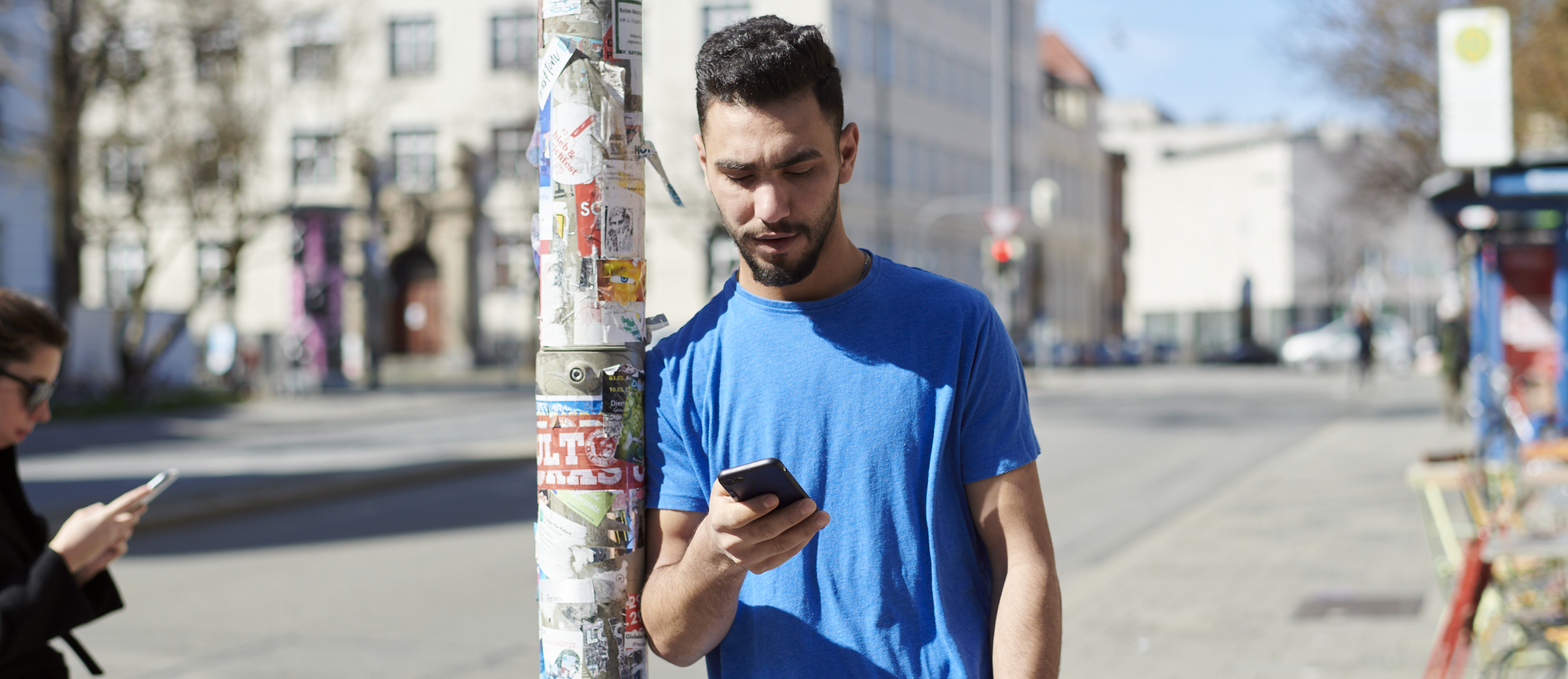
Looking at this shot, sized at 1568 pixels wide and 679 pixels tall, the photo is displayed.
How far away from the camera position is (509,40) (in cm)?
4425

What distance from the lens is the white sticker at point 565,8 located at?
2.17 metres

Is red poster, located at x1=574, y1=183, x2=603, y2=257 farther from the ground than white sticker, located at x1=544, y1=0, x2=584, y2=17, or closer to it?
closer to it

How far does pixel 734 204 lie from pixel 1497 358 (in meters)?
12.4

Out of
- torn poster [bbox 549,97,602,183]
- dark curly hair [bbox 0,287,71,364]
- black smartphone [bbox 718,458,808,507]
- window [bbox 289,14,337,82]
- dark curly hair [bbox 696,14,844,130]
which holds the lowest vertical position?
black smartphone [bbox 718,458,808,507]

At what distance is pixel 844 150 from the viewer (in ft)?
7.32

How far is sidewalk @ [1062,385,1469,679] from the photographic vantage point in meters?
6.46

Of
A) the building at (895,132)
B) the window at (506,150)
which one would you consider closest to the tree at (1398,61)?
the building at (895,132)

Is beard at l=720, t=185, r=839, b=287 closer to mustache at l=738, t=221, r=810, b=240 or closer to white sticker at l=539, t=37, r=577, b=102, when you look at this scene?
mustache at l=738, t=221, r=810, b=240

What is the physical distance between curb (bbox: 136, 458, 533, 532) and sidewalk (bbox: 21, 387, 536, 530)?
0.04ft

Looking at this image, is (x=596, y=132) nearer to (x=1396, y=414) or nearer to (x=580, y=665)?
(x=580, y=665)

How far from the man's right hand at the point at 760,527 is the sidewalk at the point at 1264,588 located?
4.69 meters

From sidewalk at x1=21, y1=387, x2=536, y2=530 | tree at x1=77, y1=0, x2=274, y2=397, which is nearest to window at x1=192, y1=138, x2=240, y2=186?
tree at x1=77, y1=0, x2=274, y2=397

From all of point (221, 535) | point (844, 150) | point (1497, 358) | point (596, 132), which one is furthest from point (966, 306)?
point (1497, 358)

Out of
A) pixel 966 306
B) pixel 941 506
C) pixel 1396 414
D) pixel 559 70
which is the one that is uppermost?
pixel 559 70
